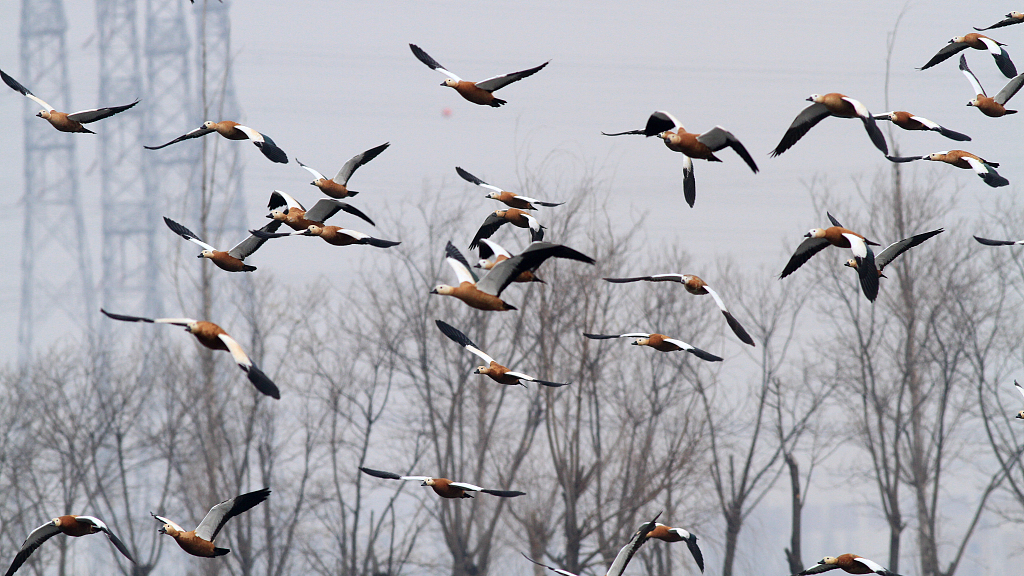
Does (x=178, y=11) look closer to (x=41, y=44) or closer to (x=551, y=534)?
(x=41, y=44)

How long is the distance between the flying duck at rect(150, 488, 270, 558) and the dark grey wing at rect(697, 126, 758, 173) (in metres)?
5.11

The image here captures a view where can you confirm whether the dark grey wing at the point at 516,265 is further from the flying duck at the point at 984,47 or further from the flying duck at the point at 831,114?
the flying duck at the point at 984,47

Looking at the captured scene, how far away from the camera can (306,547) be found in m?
27.4

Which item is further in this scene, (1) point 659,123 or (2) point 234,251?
(2) point 234,251

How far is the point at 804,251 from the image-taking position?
10.5 metres

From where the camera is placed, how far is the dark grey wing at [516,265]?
823 cm

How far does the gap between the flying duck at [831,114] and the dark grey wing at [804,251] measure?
104 cm

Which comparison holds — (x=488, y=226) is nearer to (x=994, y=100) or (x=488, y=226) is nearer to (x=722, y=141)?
(x=722, y=141)

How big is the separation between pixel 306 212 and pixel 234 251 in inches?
33.9

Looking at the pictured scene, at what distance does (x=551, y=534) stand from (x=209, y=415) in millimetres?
8187

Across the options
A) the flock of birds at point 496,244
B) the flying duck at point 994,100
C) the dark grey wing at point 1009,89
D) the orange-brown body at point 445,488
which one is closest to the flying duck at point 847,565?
the flock of birds at point 496,244

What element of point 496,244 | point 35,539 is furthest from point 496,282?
point 35,539

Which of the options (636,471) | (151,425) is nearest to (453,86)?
(636,471)

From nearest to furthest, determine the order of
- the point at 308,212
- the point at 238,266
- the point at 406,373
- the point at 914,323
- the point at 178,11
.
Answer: the point at 238,266 < the point at 308,212 < the point at 914,323 < the point at 406,373 < the point at 178,11
